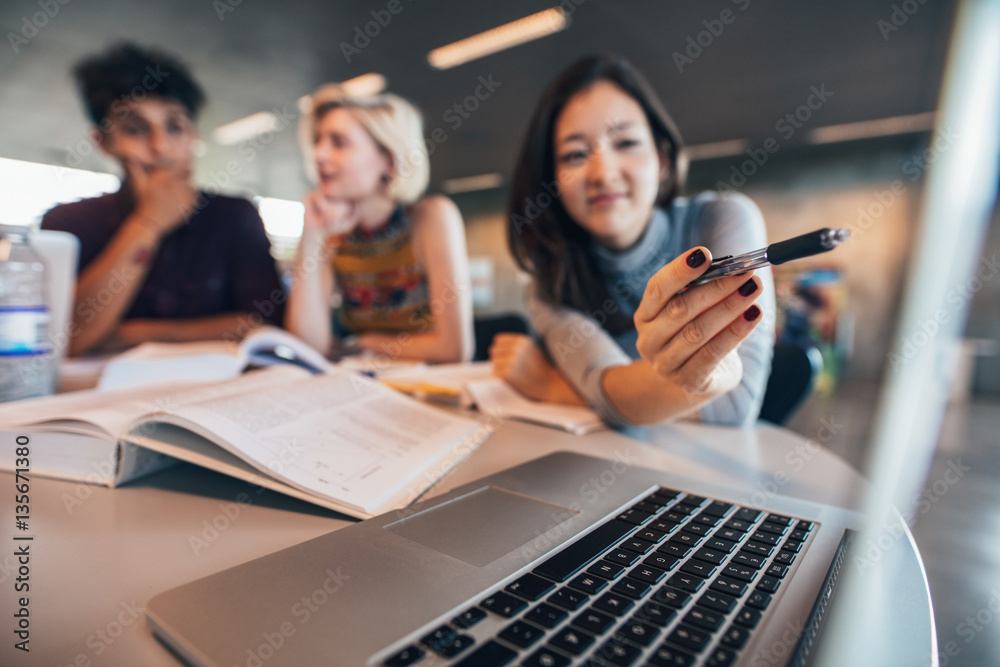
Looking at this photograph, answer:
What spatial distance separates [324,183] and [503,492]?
154cm

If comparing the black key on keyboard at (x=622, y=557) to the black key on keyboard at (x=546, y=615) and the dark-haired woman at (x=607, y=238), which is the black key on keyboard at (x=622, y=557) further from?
the dark-haired woman at (x=607, y=238)

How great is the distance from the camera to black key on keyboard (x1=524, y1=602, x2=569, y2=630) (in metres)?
0.22

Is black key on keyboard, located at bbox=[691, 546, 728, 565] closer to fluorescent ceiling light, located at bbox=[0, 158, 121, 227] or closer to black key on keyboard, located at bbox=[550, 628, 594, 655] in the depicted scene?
black key on keyboard, located at bbox=[550, 628, 594, 655]

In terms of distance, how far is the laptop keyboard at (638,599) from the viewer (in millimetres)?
201

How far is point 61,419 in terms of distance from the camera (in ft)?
1.42

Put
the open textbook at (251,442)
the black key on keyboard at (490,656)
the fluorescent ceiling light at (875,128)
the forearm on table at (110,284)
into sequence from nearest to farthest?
the black key on keyboard at (490,656) < the open textbook at (251,442) < the forearm on table at (110,284) < the fluorescent ceiling light at (875,128)

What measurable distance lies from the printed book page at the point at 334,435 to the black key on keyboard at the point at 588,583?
0.18m

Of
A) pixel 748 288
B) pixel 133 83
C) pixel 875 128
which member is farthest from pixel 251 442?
pixel 875 128

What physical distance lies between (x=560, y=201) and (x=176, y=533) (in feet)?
2.50

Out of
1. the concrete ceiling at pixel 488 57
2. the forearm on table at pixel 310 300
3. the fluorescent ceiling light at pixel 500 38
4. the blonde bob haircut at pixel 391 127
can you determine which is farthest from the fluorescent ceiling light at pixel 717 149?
the forearm on table at pixel 310 300

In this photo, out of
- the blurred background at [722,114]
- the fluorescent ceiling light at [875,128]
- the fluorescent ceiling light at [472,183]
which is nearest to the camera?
the blurred background at [722,114]

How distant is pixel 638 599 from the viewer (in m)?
0.24

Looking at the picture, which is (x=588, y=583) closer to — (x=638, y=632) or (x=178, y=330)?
(x=638, y=632)

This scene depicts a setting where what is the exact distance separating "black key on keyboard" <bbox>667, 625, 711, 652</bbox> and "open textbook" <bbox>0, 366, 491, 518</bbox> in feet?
0.75
